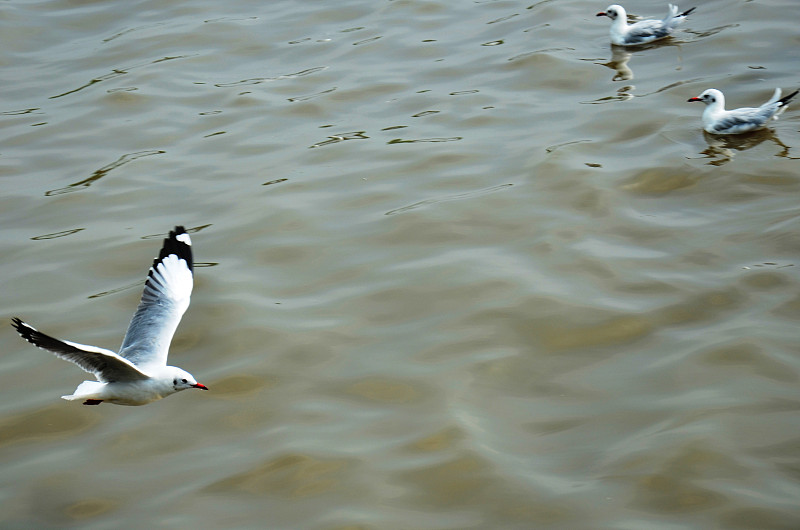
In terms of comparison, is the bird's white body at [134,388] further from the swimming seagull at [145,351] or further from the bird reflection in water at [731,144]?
the bird reflection in water at [731,144]

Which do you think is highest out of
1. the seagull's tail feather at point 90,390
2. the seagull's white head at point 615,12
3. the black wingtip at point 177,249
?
the seagull's white head at point 615,12

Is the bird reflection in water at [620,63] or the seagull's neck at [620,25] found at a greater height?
the seagull's neck at [620,25]

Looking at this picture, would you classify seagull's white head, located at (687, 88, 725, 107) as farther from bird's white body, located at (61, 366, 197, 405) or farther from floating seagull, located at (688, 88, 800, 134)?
bird's white body, located at (61, 366, 197, 405)

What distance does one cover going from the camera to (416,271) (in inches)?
298

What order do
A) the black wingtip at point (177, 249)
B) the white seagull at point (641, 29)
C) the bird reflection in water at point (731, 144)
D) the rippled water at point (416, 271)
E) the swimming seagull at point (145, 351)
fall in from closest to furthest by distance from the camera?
1. the swimming seagull at point (145, 351)
2. the rippled water at point (416, 271)
3. the black wingtip at point (177, 249)
4. the bird reflection in water at point (731, 144)
5. the white seagull at point (641, 29)

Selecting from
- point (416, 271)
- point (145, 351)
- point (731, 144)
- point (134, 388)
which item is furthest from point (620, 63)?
point (134, 388)

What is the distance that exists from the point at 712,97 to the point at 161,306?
5856 mm

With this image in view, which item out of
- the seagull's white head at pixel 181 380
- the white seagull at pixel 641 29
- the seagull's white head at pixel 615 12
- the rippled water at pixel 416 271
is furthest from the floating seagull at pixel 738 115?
the seagull's white head at pixel 181 380

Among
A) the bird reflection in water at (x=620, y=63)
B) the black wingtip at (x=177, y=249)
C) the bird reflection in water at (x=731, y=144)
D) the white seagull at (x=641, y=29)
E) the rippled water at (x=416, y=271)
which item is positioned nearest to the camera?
the rippled water at (x=416, y=271)

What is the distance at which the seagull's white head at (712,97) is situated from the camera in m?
9.22

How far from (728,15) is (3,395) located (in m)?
9.87

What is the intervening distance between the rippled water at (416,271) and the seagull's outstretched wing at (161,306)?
1.64 feet

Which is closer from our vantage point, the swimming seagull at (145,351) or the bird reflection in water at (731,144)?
the swimming seagull at (145,351)

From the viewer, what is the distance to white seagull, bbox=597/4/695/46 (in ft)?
37.8
